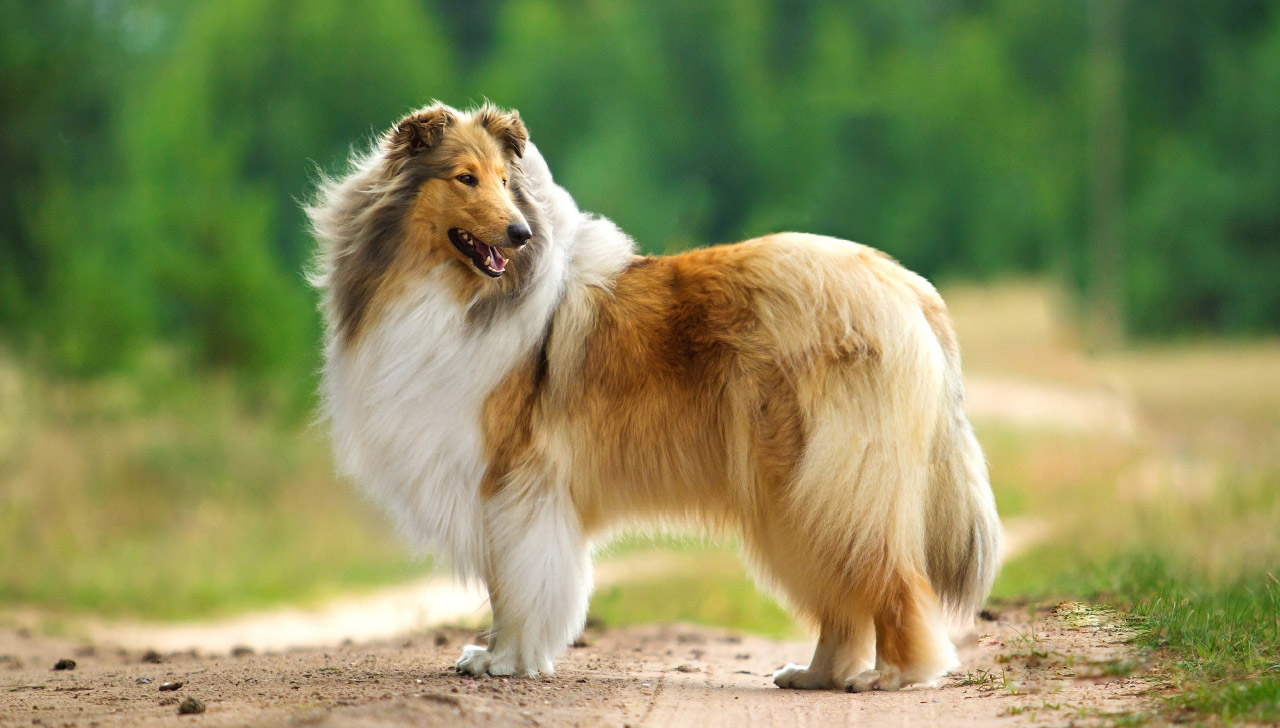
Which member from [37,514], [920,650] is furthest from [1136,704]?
[37,514]

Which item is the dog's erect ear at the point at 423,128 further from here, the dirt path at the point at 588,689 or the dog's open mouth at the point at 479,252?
the dirt path at the point at 588,689

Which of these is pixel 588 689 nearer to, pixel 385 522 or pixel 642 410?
pixel 642 410

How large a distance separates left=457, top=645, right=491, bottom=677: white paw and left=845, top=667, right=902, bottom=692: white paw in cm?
155

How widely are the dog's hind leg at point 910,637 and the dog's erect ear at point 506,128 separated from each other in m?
2.51

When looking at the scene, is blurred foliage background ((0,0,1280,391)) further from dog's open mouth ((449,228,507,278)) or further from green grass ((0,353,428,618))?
dog's open mouth ((449,228,507,278))

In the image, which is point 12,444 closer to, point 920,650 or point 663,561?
point 663,561

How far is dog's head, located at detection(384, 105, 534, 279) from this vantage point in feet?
16.3

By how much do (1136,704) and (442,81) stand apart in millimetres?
27370

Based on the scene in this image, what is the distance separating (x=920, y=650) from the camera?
15.6ft

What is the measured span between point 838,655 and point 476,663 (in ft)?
5.11

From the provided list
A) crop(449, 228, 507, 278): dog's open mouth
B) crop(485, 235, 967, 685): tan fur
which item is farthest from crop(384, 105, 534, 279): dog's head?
crop(485, 235, 967, 685): tan fur

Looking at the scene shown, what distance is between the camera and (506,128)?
5.23m

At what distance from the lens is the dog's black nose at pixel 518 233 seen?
4.84m

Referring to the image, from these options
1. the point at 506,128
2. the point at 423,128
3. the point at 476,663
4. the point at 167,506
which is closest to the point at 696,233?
the point at 167,506
